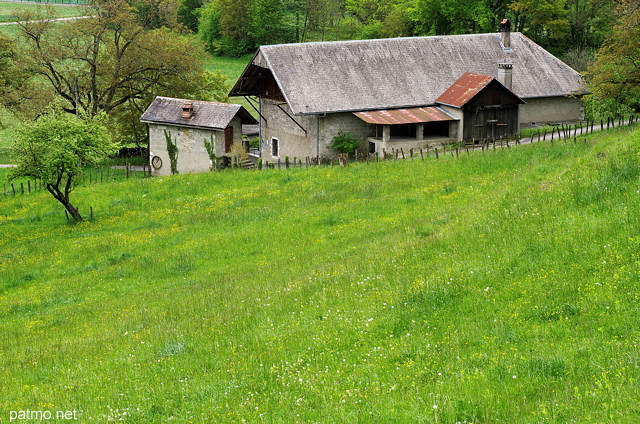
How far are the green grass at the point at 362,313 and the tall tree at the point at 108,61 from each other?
29.0 metres

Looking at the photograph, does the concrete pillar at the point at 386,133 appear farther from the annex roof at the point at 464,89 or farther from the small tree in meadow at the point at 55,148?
the small tree in meadow at the point at 55,148

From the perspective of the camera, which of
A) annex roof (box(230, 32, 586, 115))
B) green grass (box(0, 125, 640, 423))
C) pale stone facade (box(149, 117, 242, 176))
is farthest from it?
pale stone facade (box(149, 117, 242, 176))

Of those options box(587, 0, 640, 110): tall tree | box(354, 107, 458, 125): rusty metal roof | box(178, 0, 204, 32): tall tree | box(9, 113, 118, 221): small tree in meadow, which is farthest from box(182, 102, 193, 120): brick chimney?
box(178, 0, 204, 32): tall tree

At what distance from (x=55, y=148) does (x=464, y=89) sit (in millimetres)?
26647

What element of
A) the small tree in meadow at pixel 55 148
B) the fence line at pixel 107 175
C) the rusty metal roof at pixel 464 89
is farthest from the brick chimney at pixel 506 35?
the small tree in meadow at pixel 55 148

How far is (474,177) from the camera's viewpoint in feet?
87.4

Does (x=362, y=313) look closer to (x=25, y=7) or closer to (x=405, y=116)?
(x=405, y=116)

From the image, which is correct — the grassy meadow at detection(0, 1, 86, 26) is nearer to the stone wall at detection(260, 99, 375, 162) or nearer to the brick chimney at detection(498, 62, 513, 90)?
the stone wall at detection(260, 99, 375, 162)

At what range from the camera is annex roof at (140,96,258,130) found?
4356 centimetres

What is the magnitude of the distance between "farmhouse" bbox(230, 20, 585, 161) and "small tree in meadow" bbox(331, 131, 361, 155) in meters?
0.30

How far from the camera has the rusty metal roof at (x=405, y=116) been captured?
4166 cm

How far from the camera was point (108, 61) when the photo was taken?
54.5 metres

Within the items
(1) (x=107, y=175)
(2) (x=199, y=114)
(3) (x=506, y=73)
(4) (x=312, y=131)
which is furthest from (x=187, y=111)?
(3) (x=506, y=73)

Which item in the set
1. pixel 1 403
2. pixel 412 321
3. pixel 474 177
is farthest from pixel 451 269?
pixel 474 177
